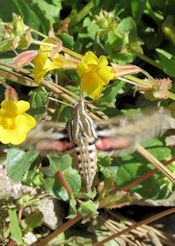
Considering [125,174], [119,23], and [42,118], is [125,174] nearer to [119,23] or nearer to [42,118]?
[42,118]

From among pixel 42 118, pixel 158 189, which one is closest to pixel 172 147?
pixel 158 189

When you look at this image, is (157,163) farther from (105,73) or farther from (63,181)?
(105,73)

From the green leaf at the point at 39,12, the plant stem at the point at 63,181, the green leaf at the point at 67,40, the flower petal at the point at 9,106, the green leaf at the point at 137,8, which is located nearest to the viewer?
the flower petal at the point at 9,106

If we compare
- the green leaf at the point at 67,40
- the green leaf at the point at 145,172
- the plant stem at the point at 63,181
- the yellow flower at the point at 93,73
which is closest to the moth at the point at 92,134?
the yellow flower at the point at 93,73

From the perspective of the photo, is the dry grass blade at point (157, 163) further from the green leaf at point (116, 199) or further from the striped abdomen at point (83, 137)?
the striped abdomen at point (83, 137)

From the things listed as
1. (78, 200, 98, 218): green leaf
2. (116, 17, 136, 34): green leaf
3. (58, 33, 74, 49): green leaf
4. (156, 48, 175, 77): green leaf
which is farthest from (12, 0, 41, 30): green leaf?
(78, 200, 98, 218): green leaf

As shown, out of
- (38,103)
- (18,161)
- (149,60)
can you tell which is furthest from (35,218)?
(149,60)
